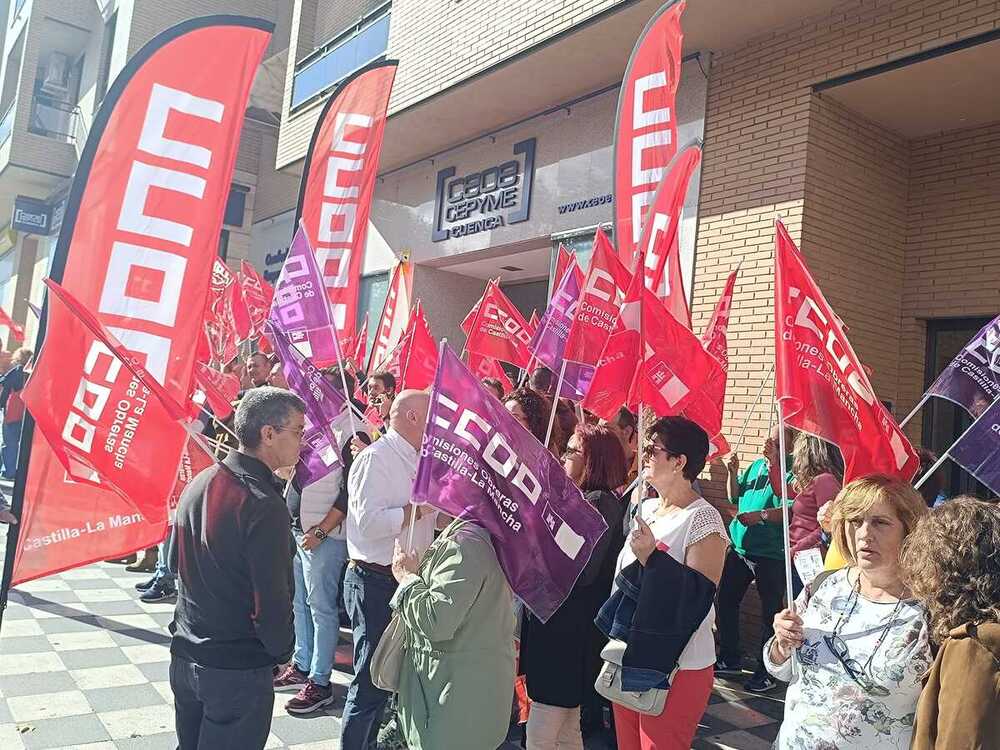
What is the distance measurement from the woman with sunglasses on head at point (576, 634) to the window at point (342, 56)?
10.6 meters

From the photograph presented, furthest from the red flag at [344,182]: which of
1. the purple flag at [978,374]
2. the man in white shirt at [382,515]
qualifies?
the purple flag at [978,374]

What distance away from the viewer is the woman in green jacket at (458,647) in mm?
2844

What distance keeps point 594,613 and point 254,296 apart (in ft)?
28.4

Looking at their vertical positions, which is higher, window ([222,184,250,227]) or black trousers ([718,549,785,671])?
window ([222,184,250,227])

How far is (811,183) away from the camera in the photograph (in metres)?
7.72

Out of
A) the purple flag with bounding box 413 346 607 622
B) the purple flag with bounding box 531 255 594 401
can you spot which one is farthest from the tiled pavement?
the purple flag with bounding box 531 255 594 401

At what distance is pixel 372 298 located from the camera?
1484cm

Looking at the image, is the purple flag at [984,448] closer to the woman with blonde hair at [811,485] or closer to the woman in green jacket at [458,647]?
the woman with blonde hair at [811,485]

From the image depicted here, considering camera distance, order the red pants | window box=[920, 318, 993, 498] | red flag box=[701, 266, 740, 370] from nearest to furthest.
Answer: the red pants, red flag box=[701, 266, 740, 370], window box=[920, 318, 993, 498]

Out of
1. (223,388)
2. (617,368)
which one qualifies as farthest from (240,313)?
(617,368)

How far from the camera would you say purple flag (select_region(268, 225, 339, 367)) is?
18.7ft

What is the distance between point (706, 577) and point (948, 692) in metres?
1.11

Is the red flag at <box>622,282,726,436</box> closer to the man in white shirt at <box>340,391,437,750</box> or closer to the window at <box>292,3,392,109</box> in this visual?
the man in white shirt at <box>340,391,437,750</box>

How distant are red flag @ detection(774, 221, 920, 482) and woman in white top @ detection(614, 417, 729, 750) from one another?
601mm
